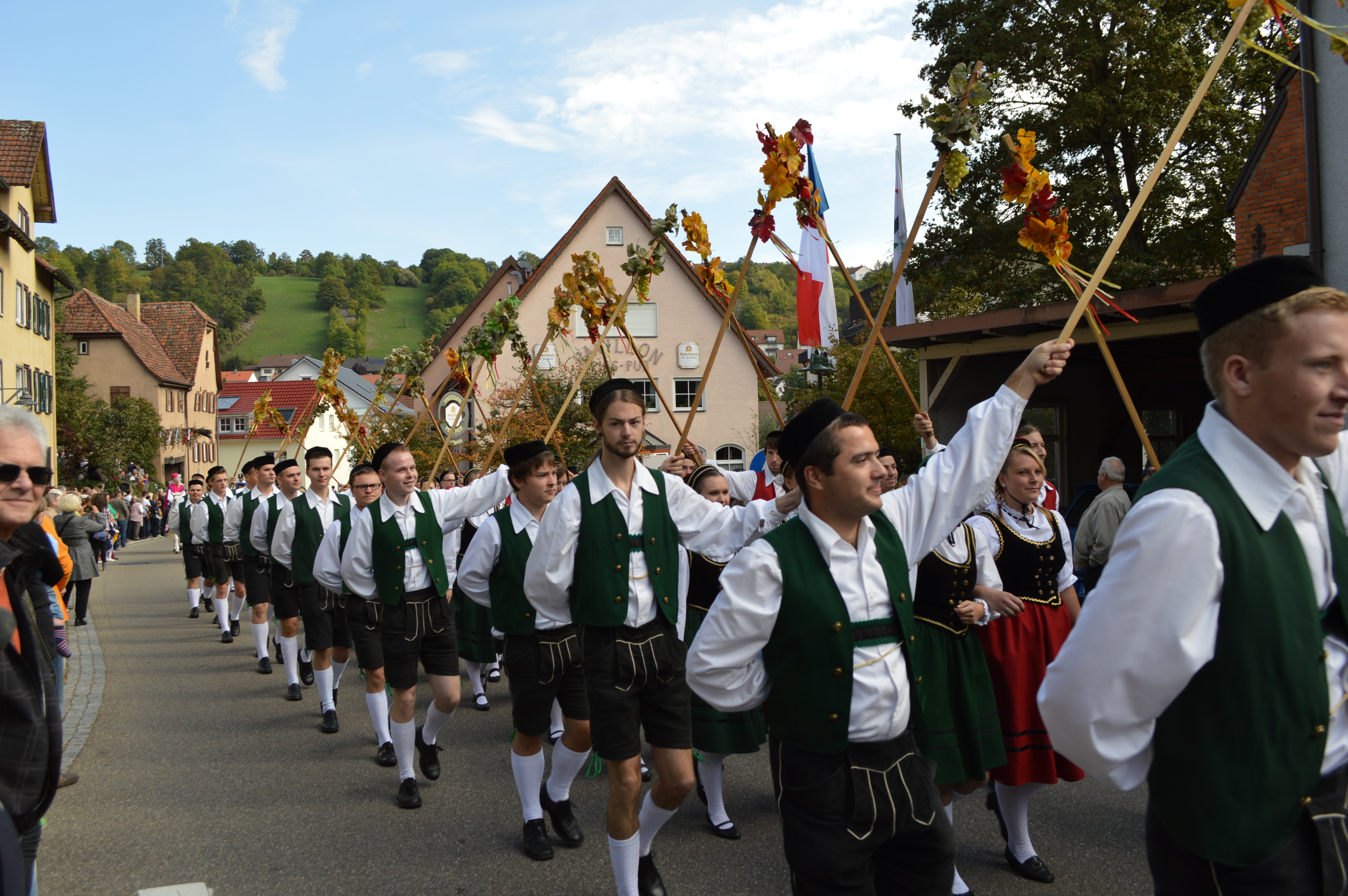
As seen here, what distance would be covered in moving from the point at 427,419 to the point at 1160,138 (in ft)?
51.6

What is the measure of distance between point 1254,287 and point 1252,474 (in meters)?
0.36

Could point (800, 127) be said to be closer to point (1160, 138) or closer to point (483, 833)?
point (483, 833)

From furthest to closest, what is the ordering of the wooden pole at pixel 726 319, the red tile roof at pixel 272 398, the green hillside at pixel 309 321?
the green hillside at pixel 309 321 → the red tile roof at pixel 272 398 → the wooden pole at pixel 726 319

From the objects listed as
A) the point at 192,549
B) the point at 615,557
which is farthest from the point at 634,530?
the point at 192,549

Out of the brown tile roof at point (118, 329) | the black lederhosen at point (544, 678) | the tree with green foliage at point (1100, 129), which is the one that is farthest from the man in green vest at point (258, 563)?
the brown tile roof at point (118, 329)

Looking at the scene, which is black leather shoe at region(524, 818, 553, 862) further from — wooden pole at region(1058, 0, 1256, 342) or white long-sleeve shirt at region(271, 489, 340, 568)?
white long-sleeve shirt at region(271, 489, 340, 568)

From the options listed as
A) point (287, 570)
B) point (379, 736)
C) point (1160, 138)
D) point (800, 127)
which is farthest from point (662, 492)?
point (1160, 138)

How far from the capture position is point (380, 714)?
629 cm

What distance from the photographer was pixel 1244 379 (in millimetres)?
1841

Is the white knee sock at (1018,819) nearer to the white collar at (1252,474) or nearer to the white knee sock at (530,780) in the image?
the white knee sock at (530,780)

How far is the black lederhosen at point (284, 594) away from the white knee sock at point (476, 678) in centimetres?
168

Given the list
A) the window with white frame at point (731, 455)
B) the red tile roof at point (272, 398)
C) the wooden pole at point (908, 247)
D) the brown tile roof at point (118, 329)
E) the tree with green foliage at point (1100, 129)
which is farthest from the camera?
the red tile roof at point (272, 398)

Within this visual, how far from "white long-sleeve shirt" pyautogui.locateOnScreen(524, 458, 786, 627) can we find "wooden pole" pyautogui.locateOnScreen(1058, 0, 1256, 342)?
177 centimetres

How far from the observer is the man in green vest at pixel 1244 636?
1.70 meters
